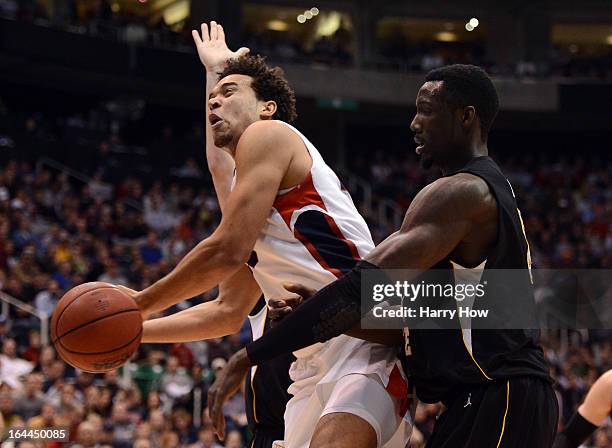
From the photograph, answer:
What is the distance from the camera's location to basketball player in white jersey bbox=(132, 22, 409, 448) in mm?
3605

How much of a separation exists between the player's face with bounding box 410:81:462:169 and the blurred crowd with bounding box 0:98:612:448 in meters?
5.58

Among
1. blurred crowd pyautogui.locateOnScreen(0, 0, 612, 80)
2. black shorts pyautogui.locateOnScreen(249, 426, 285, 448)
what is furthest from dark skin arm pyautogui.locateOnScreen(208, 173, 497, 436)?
Result: blurred crowd pyautogui.locateOnScreen(0, 0, 612, 80)

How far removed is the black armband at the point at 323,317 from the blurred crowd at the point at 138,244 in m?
5.40

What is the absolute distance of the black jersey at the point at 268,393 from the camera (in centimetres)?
459

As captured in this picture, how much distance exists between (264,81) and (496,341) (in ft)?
5.10

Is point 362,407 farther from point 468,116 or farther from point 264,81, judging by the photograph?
point 264,81

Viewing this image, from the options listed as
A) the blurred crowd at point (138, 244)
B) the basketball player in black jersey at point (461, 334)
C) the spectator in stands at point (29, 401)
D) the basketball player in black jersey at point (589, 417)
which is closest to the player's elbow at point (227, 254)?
the basketball player in black jersey at point (461, 334)

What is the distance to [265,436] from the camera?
479 cm

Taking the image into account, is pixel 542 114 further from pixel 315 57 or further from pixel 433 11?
pixel 315 57

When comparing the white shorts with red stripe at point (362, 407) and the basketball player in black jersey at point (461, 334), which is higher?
the basketball player in black jersey at point (461, 334)

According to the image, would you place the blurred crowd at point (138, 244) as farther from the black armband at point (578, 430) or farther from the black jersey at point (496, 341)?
the black jersey at point (496, 341)

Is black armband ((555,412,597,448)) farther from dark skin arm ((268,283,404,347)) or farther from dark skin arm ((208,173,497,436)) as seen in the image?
dark skin arm ((208,173,497,436))

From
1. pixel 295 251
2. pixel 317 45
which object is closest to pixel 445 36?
pixel 317 45

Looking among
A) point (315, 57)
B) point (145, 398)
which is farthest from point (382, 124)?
point (145, 398)
